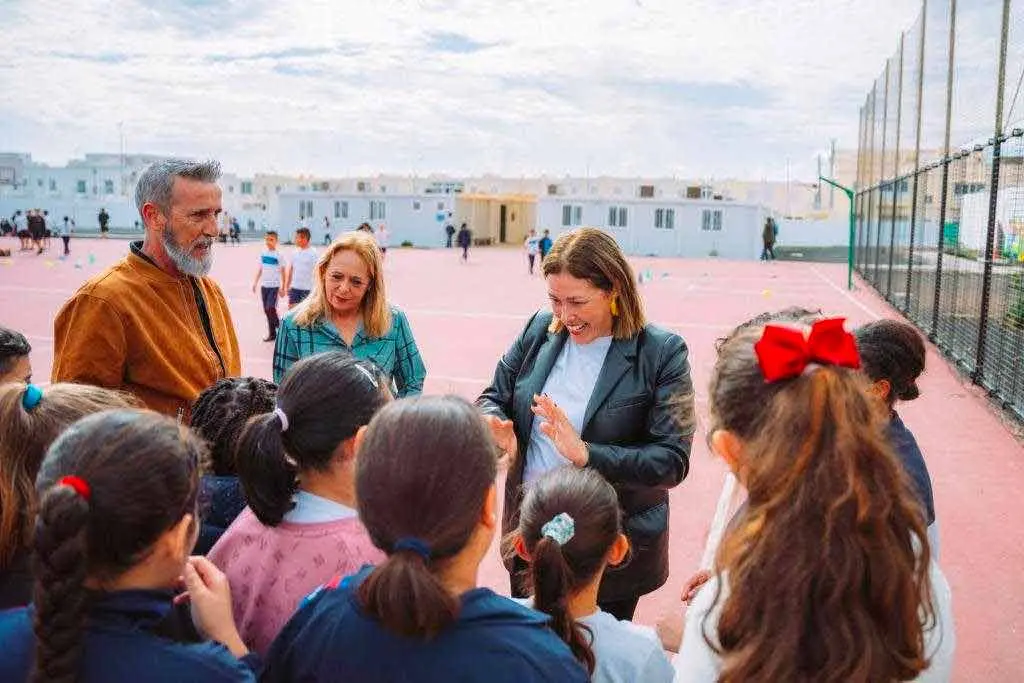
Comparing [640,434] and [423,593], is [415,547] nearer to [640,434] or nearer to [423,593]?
[423,593]

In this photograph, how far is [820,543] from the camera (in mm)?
1459

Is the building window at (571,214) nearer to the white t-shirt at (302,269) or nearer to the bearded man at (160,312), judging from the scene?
the white t-shirt at (302,269)

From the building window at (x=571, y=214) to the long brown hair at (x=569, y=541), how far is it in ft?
155

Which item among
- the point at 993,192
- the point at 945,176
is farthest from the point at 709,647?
the point at 945,176

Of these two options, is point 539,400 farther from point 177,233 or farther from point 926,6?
point 926,6

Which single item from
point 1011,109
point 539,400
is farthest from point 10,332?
point 1011,109

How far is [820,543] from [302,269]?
10.3 m

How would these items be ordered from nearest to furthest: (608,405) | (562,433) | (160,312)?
→ (562,433)
(608,405)
(160,312)

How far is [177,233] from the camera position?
324cm

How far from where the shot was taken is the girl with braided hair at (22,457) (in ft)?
6.34

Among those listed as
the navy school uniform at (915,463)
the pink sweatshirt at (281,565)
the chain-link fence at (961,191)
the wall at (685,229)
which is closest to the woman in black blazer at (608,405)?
the navy school uniform at (915,463)

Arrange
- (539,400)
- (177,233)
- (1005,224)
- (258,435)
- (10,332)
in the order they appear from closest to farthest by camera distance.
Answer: (258,435), (539,400), (10,332), (177,233), (1005,224)

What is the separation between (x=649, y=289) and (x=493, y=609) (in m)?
21.5

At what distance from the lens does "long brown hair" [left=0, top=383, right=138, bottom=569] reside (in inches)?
76.4
